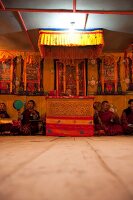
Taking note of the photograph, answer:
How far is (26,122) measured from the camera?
19.8 feet

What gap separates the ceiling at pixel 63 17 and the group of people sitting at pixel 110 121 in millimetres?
2027

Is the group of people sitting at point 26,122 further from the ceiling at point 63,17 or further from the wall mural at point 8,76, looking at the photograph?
the ceiling at point 63,17

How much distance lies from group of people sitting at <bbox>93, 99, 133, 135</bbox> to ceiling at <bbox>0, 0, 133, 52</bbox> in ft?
6.65

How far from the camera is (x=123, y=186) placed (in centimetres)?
146

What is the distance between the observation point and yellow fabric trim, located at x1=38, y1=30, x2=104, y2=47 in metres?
4.93

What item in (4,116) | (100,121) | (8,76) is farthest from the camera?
(8,76)

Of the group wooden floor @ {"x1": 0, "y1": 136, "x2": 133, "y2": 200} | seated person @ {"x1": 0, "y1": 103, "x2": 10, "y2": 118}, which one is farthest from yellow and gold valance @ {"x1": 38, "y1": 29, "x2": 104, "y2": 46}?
wooden floor @ {"x1": 0, "y1": 136, "x2": 133, "y2": 200}

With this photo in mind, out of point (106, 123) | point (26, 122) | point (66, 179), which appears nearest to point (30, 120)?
point (26, 122)

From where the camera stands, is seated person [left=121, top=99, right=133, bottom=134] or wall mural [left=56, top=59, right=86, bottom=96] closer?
seated person [left=121, top=99, right=133, bottom=134]

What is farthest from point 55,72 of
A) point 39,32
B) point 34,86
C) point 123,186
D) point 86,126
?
point 123,186

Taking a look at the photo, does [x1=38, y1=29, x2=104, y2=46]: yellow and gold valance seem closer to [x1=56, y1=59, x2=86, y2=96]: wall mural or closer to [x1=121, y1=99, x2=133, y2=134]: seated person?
[x1=56, y1=59, x2=86, y2=96]: wall mural

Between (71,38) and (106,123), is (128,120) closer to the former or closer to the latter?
(106,123)

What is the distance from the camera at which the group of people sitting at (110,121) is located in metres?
5.71

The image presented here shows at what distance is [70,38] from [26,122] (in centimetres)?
266
